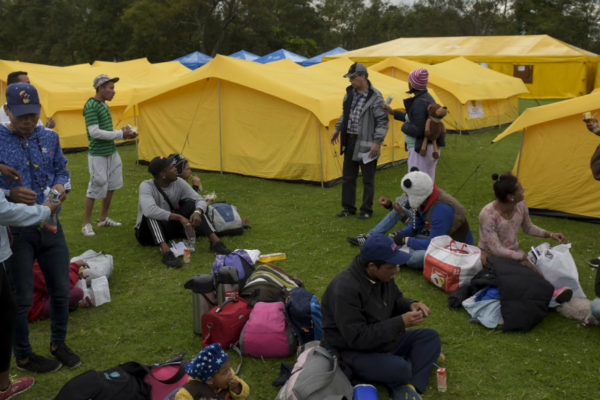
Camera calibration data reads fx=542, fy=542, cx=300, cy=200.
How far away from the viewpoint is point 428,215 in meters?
5.86

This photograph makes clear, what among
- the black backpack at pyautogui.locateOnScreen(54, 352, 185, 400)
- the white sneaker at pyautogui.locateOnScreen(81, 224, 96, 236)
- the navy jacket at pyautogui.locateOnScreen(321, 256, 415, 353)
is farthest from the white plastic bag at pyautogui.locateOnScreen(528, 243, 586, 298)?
the white sneaker at pyautogui.locateOnScreen(81, 224, 96, 236)

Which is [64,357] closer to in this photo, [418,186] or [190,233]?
[190,233]

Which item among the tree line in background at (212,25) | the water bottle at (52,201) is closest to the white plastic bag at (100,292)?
the water bottle at (52,201)

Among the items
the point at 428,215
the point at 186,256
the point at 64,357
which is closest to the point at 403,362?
the point at 428,215

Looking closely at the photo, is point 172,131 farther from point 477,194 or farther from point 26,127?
point 26,127

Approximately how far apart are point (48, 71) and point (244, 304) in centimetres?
1361

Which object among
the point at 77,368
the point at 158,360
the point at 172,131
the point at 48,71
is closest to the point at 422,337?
the point at 158,360

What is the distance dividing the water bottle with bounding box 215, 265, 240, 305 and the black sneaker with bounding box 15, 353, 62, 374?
1.37 metres

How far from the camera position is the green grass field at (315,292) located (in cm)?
400

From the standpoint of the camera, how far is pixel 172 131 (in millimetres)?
11664

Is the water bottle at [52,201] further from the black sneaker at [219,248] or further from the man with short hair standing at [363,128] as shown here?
the man with short hair standing at [363,128]

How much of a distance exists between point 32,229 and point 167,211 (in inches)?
111

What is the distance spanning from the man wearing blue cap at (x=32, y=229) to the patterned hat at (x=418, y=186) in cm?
331

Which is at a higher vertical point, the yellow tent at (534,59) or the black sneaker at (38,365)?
the yellow tent at (534,59)
